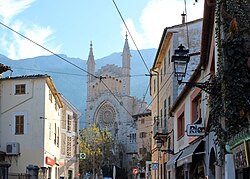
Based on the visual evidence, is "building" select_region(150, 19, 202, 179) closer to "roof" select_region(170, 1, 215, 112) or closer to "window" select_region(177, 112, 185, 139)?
"window" select_region(177, 112, 185, 139)

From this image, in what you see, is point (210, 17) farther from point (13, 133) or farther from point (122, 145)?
point (122, 145)

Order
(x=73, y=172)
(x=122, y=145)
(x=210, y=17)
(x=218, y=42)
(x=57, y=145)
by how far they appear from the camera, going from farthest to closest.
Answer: (x=122, y=145), (x=73, y=172), (x=57, y=145), (x=210, y=17), (x=218, y=42)

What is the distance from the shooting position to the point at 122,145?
11981 centimetres

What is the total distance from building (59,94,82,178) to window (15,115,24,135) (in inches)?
400

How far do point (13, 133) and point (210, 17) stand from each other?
23772 millimetres

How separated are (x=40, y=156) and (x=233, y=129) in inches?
982

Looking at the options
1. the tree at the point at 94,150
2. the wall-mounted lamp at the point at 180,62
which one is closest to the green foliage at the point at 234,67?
the wall-mounted lamp at the point at 180,62

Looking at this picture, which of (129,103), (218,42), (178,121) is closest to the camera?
(218,42)

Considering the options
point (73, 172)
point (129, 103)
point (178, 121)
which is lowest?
point (73, 172)

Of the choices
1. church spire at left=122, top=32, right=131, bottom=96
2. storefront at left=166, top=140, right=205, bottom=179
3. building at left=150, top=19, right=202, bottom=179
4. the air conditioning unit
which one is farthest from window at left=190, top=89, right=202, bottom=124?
church spire at left=122, top=32, right=131, bottom=96

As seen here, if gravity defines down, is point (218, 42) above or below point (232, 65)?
above

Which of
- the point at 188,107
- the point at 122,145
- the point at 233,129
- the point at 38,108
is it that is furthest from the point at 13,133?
the point at 122,145

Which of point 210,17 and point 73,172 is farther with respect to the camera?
point 73,172

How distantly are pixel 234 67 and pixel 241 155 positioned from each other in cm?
222
